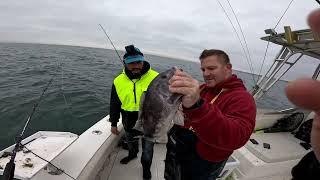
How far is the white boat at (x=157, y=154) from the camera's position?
2840mm

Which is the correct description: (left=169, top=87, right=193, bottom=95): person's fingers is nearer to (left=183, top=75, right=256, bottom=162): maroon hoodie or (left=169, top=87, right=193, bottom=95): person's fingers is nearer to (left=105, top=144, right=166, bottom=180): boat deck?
(left=183, top=75, right=256, bottom=162): maroon hoodie

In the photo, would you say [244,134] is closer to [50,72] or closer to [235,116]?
[235,116]

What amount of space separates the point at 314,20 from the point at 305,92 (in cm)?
15

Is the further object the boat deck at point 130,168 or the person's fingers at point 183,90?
the boat deck at point 130,168

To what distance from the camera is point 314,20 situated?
1.53 feet

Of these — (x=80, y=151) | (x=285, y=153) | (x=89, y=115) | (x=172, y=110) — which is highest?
(x=172, y=110)

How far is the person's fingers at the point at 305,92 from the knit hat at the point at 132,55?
351cm

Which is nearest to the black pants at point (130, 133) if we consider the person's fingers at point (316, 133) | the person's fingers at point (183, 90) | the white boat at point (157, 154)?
the white boat at point (157, 154)

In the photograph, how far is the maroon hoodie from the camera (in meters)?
1.48

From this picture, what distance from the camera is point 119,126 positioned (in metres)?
4.72

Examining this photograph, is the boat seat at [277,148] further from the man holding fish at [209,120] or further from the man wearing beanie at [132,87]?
the man holding fish at [209,120]

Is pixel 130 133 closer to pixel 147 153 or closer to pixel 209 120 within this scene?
pixel 147 153

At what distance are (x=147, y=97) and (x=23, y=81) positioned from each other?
43.8 ft

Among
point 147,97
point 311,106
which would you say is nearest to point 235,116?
point 147,97
